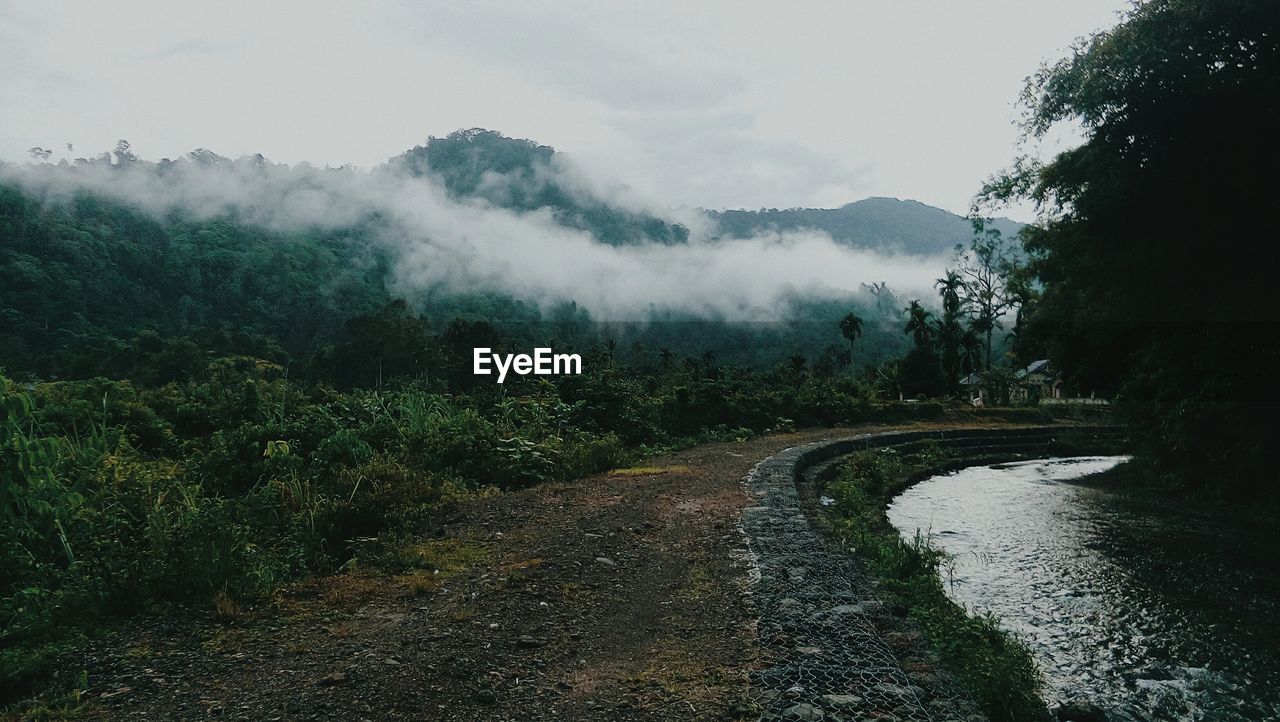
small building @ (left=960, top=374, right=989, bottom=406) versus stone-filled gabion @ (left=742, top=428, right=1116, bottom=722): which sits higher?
stone-filled gabion @ (left=742, top=428, right=1116, bottom=722)

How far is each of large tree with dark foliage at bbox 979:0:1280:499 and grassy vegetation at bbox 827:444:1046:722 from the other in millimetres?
5614

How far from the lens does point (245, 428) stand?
340 inches

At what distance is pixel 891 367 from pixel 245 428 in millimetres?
53149

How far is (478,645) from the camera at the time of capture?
4.04m

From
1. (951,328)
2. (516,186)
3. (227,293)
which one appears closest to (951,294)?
(951,328)

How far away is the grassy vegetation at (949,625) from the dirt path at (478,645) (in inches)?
55.0

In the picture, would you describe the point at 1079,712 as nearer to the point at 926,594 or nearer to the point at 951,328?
the point at 926,594

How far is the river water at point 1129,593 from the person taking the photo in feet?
16.8

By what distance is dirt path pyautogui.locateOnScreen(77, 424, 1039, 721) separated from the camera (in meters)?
3.37

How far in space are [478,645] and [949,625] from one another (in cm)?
364

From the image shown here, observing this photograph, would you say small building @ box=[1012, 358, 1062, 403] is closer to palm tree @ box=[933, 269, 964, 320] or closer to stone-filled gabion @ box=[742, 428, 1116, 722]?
palm tree @ box=[933, 269, 964, 320]

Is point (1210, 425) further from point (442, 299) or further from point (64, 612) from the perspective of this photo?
point (442, 299)

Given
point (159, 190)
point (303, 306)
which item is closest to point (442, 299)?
point (303, 306)

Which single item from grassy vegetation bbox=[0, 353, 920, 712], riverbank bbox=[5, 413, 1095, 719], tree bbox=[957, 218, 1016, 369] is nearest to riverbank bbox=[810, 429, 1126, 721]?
riverbank bbox=[5, 413, 1095, 719]
